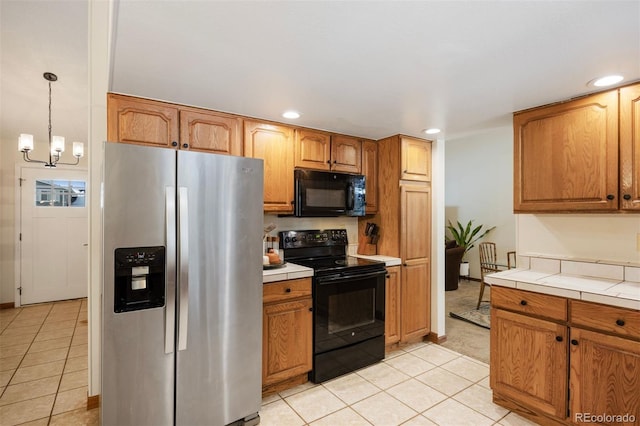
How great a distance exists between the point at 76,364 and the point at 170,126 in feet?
7.72

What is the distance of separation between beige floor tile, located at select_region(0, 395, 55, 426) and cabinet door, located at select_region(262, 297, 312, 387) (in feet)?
4.97

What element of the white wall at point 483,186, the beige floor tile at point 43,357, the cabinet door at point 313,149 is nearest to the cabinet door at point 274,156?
the cabinet door at point 313,149

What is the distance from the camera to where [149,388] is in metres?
1.66

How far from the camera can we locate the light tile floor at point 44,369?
2145mm

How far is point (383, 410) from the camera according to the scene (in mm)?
2174

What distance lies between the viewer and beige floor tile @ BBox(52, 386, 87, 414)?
221 centimetres

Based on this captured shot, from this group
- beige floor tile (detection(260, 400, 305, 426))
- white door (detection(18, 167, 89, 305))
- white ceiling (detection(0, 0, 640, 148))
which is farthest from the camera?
white door (detection(18, 167, 89, 305))

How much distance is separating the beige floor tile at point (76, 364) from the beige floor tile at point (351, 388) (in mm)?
2169

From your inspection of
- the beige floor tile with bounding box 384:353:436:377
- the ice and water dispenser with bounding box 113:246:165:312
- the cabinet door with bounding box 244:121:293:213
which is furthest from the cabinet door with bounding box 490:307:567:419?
the ice and water dispenser with bounding box 113:246:165:312

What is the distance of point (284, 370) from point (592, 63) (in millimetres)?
2682

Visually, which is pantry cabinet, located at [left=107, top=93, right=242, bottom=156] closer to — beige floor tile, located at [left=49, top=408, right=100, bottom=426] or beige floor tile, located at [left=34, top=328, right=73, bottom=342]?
beige floor tile, located at [left=49, top=408, right=100, bottom=426]

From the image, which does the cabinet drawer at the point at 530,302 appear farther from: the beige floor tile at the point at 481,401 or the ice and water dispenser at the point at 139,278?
the ice and water dispenser at the point at 139,278

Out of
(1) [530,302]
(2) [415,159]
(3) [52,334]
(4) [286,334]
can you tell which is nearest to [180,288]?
(4) [286,334]

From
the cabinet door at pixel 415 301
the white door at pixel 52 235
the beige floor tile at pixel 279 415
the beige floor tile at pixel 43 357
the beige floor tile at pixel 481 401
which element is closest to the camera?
the beige floor tile at pixel 279 415
